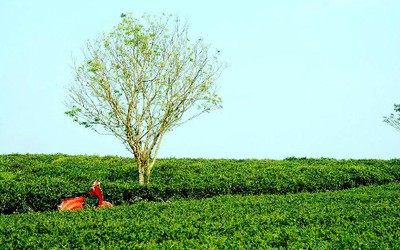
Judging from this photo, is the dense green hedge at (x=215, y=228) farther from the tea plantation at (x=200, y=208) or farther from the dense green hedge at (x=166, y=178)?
the dense green hedge at (x=166, y=178)

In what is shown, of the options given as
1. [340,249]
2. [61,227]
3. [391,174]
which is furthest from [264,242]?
[391,174]

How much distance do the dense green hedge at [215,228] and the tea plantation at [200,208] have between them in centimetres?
2

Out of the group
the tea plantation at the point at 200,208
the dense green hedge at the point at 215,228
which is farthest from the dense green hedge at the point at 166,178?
the dense green hedge at the point at 215,228

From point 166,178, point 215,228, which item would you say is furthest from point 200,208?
point 166,178

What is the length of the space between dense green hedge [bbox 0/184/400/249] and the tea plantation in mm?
22

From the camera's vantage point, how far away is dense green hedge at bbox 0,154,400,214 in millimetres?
15328

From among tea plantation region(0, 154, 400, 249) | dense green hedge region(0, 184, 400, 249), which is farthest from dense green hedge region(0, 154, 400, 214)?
dense green hedge region(0, 184, 400, 249)

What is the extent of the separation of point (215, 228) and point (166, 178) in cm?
914

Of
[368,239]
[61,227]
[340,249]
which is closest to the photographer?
[340,249]

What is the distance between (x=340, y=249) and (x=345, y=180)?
14.1 m

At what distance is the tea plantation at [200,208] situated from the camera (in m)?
7.95

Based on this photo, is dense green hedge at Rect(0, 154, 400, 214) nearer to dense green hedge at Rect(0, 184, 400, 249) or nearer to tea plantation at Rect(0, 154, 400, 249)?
tea plantation at Rect(0, 154, 400, 249)

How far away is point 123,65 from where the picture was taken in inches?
669

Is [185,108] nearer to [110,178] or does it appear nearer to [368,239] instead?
[110,178]
